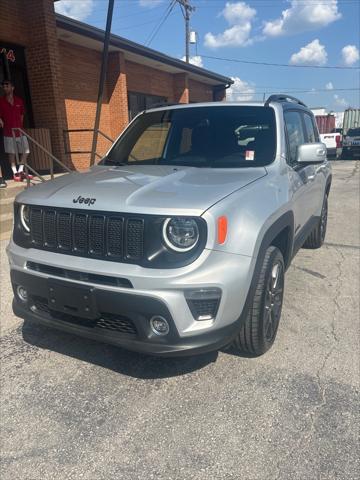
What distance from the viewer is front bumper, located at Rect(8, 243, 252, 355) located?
2199 mm

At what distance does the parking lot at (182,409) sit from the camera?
209 centimetres

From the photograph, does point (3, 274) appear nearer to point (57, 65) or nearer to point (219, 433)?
point (219, 433)

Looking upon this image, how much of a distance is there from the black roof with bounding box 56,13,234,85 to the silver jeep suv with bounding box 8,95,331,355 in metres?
8.29

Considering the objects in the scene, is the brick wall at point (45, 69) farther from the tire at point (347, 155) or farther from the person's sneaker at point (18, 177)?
the tire at point (347, 155)

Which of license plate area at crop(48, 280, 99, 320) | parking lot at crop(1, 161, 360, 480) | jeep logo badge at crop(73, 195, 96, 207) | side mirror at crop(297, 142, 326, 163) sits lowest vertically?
parking lot at crop(1, 161, 360, 480)

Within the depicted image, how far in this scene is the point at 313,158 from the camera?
3.42 m

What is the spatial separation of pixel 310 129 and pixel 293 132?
52.2 inches

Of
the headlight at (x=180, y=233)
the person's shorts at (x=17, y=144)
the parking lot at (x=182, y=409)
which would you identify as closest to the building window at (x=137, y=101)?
the person's shorts at (x=17, y=144)

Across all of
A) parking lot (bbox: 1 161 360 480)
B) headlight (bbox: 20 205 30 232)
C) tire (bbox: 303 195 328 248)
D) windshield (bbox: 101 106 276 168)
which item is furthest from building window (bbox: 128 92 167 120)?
parking lot (bbox: 1 161 360 480)

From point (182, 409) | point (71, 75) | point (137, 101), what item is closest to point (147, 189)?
point (182, 409)

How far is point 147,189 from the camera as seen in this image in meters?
2.55

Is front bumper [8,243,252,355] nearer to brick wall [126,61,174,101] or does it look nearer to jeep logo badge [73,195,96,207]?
jeep logo badge [73,195,96,207]

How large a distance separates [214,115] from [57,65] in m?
6.83

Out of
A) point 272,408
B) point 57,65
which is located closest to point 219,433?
point 272,408
